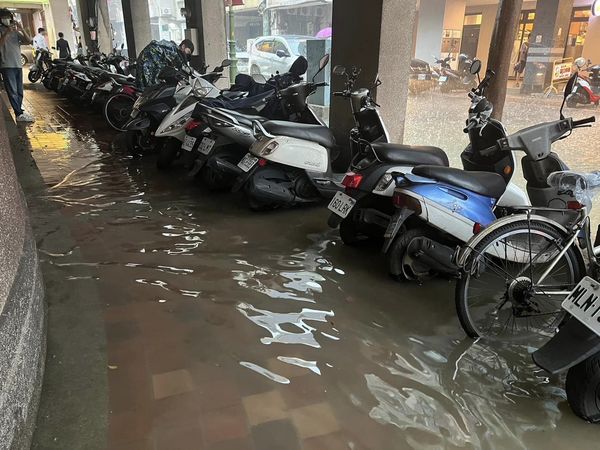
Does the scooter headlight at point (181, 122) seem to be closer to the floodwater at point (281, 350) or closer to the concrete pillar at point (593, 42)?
the floodwater at point (281, 350)

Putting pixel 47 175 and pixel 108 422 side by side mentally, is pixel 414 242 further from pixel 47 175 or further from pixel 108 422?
pixel 47 175

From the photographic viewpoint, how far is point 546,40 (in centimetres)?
430

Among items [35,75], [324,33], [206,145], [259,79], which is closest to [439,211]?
[206,145]

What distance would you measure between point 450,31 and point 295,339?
401 cm

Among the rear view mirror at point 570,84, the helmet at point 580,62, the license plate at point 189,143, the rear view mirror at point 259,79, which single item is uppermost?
A: the helmet at point 580,62

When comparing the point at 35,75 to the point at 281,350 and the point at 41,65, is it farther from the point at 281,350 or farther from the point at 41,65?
the point at 281,350

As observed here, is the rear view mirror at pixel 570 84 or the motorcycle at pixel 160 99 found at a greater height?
the rear view mirror at pixel 570 84

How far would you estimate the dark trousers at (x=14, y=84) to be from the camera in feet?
27.6

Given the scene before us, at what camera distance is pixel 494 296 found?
306cm

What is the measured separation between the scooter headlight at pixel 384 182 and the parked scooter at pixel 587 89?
1.78 meters

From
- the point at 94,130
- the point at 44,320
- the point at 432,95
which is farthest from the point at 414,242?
the point at 94,130

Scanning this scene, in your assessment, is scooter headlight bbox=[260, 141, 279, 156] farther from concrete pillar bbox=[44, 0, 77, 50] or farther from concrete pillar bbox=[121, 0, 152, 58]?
concrete pillar bbox=[44, 0, 77, 50]

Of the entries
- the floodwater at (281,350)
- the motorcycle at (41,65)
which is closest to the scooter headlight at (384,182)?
the floodwater at (281,350)

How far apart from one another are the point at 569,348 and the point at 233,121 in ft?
11.0
